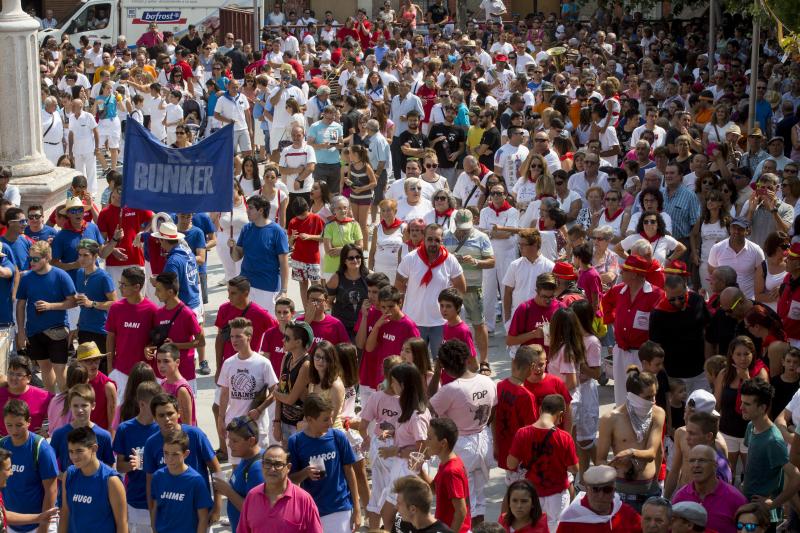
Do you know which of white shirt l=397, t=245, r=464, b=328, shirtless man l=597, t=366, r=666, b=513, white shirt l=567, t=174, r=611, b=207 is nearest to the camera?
shirtless man l=597, t=366, r=666, b=513

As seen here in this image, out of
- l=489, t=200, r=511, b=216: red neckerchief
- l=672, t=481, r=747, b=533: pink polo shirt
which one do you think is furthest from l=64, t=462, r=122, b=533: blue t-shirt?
l=489, t=200, r=511, b=216: red neckerchief

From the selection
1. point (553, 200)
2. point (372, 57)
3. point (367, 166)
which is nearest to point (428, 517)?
point (553, 200)

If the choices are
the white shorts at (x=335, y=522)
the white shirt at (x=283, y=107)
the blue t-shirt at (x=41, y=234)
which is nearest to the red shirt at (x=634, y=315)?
the white shorts at (x=335, y=522)

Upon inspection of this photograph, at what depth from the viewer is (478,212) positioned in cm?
1534

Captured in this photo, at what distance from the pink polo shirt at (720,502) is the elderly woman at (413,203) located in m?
6.51

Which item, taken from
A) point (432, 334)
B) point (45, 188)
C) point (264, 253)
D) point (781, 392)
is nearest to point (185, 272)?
point (264, 253)

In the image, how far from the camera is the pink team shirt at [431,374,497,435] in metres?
9.05

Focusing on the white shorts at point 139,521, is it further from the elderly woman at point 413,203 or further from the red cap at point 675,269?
the elderly woman at point 413,203

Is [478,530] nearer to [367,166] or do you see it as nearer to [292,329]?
[292,329]

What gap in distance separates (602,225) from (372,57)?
1337cm

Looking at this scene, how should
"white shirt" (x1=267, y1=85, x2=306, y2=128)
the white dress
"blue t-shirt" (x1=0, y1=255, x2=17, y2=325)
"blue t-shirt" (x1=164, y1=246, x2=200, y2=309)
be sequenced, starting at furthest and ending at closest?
"white shirt" (x1=267, y1=85, x2=306, y2=128) < the white dress < "blue t-shirt" (x1=0, y1=255, x2=17, y2=325) < "blue t-shirt" (x1=164, y1=246, x2=200, y2=309)

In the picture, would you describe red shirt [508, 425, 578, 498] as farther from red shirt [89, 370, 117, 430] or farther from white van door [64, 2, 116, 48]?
white van door [64, 2, 116, 48]

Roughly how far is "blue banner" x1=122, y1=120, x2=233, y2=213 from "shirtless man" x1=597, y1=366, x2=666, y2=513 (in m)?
5.21

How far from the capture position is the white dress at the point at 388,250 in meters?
13.5
